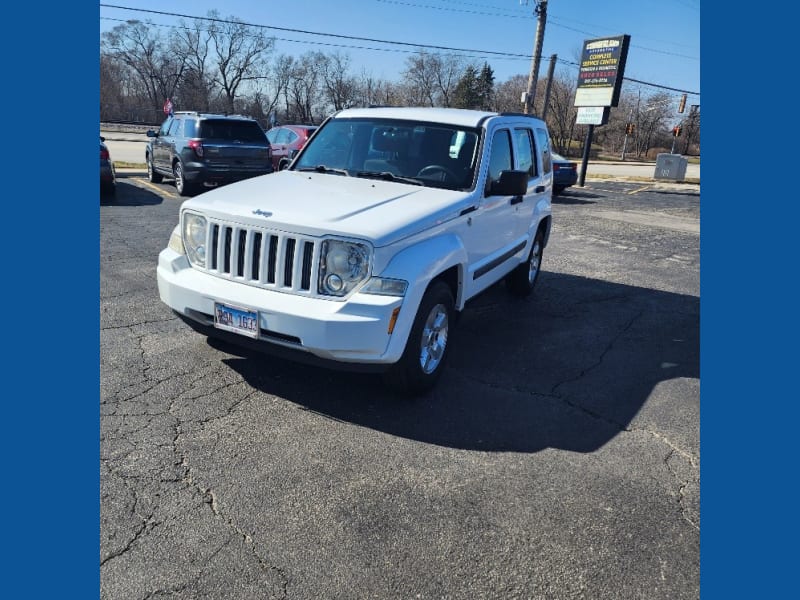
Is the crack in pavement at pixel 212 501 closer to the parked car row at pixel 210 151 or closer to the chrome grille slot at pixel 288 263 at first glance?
the chrome grille slot at pixel 288 263

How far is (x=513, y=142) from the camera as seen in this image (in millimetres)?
6137

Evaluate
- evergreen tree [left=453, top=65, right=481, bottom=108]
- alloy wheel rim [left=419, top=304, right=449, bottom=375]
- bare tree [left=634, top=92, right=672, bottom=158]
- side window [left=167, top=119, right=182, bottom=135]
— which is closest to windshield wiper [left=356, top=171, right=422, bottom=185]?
alloy wheel rim [left=419, top=304, right=449, bottom=375]

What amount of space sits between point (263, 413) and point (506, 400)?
1793 millimetres

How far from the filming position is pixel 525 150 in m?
6.67

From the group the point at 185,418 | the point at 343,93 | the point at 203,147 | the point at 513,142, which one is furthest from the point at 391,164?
the point at 343,93

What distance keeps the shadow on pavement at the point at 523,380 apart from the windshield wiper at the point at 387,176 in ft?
5.21

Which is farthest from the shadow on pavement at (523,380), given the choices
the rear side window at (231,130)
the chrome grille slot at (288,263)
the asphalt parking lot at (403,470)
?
the rear side window at (231,130)

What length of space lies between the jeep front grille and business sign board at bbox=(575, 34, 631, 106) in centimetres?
2293

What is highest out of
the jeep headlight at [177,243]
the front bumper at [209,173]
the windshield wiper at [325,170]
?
the windshield wiper at [325,170]

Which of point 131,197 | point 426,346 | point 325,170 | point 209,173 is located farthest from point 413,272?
point 131,197

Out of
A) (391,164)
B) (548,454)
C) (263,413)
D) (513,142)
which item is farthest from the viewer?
(513,142)

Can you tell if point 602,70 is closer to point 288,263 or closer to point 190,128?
point 190,128

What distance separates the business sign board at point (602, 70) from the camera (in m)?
23.2

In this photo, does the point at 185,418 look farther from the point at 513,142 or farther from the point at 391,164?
the point at 513,142
